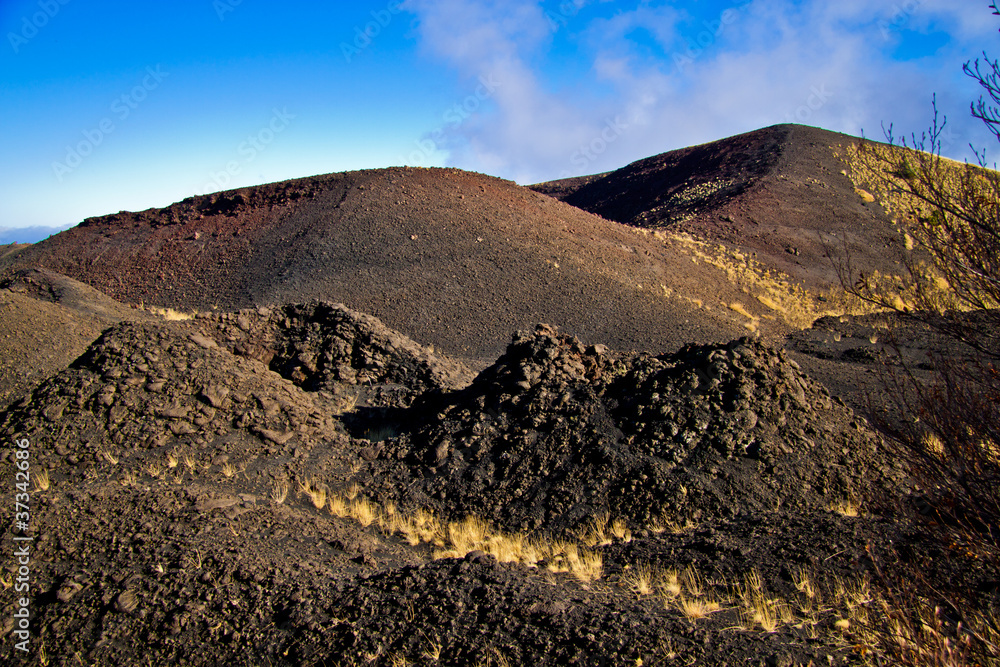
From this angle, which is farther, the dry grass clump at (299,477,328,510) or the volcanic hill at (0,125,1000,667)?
the dry grass clump at (299,477,328,510)

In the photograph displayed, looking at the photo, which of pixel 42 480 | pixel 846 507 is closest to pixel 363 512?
pixel 42 480

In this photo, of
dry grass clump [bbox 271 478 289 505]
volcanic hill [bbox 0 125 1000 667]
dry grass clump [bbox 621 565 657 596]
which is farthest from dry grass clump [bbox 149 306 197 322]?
dry grass clump [bbox 621 565 657 596]

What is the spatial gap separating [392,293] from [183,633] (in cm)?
1607

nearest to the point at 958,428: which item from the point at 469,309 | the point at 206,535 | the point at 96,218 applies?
the point at 206,535

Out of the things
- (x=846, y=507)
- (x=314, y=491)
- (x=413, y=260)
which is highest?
(x=413, y=260)

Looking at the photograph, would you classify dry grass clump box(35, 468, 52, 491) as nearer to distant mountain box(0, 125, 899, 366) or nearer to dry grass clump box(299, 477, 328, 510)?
dry grass clump box(299, 477, 328, 510)

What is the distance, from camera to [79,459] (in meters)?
7.54

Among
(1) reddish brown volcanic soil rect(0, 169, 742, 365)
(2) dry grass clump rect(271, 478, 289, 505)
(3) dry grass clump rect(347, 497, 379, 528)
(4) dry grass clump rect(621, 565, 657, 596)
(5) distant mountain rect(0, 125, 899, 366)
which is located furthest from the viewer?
(5) distant mountain rect(0, 125, 899, 366)

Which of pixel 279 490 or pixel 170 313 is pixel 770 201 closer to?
pixel 170 313

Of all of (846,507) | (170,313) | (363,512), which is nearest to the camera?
(846,507)

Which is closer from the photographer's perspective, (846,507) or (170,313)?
(846,507)

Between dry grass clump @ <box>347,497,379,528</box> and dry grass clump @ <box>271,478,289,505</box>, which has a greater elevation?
dry grass clump @ <box>271,478,289,505</box>

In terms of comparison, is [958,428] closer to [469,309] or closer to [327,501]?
[327,501]

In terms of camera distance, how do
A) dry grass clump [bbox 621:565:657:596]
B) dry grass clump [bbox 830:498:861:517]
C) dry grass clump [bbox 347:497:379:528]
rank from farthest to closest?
dry grass clump [bbox 347:497:379:528] < dry grass clump [bbox 830:498:861:517] < dry grass clump [bbox 621:565:657:596]
